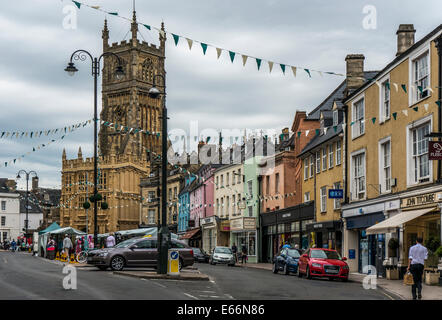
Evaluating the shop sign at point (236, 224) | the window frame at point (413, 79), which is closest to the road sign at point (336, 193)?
the window frame at point (413, 79)

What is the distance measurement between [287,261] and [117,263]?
821cm

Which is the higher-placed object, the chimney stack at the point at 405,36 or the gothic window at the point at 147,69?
A: the gothic window at the point at 147,69

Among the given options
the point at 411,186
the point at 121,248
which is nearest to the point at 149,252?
the point at 121,248

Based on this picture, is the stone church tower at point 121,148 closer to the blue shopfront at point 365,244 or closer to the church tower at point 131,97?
the church tower at point 131,97

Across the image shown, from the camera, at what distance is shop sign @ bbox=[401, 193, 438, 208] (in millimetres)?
25755

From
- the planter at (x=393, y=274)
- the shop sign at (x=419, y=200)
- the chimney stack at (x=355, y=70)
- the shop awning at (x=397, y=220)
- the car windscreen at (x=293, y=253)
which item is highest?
the chimney stack at (x=355, y=70)

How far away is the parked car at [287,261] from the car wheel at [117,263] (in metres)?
7.95

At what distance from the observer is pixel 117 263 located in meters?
29.2

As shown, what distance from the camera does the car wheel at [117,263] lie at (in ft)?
95.6

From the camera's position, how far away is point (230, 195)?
65625 millimetres

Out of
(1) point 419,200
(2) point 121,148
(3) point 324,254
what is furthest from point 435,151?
(2) point 121,148

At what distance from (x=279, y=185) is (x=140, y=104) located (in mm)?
69029

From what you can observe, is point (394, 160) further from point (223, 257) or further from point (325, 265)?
point (223, 257)
